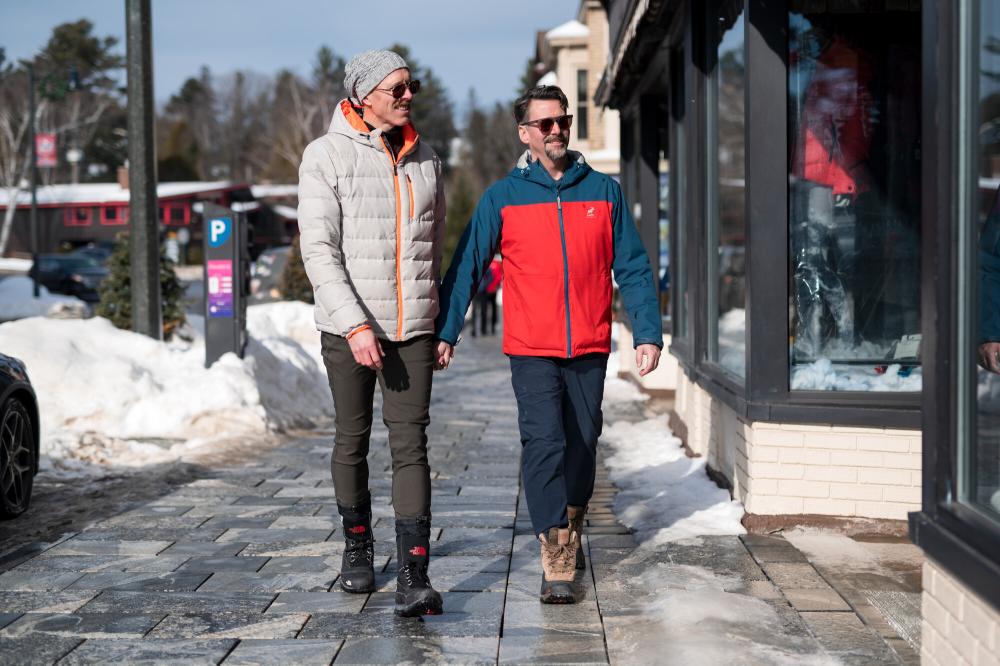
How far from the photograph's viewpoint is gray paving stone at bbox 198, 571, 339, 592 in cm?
518

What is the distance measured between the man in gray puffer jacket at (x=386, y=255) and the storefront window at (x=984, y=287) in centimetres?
196

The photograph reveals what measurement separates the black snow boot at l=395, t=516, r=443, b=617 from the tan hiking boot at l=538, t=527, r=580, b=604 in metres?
Answer: 0.46

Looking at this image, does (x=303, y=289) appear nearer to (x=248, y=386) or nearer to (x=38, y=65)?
(x=248, y=386)

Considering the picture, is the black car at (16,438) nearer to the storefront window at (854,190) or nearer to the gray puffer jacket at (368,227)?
the gray puffer jacket at (368,227)

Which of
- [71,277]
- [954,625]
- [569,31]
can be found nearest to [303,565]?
[954,625]

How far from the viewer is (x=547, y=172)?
5129mm

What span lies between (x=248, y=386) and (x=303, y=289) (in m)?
13.8

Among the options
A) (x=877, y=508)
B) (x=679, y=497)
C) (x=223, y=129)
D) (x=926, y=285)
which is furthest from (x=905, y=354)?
(x=223, y=129)

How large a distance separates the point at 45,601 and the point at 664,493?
11.6ft

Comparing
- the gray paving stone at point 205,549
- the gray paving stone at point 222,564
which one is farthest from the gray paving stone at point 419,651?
the gray paving stone at point 205,549

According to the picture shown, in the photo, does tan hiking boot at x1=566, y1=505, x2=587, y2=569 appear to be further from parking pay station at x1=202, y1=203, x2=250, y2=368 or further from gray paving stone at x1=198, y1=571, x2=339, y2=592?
parking pay station at x1=202, y1=203, x2=250, y2=368

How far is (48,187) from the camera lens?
245 ft

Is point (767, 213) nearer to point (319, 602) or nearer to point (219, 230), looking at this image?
point (319, 602)

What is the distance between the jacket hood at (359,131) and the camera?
15.9 feet
